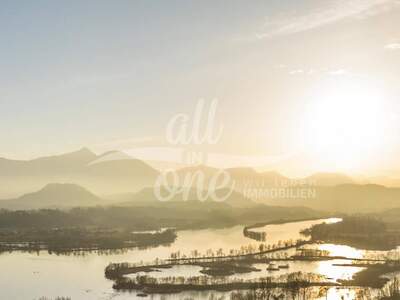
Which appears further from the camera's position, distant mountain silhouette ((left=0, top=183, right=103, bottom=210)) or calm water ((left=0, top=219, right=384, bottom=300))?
distant mountain silhouette ((left=0, top=183, right=103, bottom=210))

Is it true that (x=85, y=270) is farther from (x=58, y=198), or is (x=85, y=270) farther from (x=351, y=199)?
(x=58, y=198)

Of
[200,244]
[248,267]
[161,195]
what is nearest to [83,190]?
[161,195]

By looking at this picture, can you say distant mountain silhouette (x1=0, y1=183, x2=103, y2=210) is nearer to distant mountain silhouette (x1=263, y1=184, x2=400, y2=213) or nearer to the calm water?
distant mountain silhouette (x1=263, y1=184, x2=400, y2=213)

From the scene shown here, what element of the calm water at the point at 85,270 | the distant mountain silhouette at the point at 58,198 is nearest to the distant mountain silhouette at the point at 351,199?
the calm water at the point at 85,270

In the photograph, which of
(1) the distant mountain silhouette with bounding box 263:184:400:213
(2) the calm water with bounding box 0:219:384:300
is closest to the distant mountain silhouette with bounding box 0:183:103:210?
(1) the distant mountain silhouette with bounding box 263:184:400:213

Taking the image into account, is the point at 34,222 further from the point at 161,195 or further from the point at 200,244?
the point at 161,195

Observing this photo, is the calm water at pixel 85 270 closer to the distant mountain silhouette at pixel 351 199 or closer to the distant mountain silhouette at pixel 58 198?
the distant mountain silhouette at pixel 351 199

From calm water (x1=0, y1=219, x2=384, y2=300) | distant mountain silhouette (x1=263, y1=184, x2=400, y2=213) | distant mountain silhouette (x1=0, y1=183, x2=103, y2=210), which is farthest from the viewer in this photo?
distant mountain silhouette (x1=0, y1=183, x2=103, y2=210)
